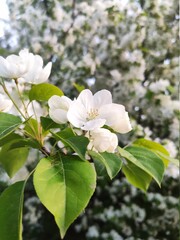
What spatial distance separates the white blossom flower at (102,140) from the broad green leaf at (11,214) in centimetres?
14

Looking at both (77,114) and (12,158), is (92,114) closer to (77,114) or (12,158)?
(77,114)

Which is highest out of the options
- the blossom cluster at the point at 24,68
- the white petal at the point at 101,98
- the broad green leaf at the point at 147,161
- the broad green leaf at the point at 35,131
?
the blossom cluster at the point at 24,68

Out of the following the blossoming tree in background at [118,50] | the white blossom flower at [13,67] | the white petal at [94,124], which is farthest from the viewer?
the blossoming tree in background at [118,50]

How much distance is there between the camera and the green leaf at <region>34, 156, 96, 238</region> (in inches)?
23.3

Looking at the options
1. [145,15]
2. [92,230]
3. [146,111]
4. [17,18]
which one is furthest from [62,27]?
[92,230]

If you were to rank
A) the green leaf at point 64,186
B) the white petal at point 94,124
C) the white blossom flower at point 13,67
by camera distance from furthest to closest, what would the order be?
the white blossom flower at point 13,67 → the white petal at point 94,124 → the green leaf at point 64,186

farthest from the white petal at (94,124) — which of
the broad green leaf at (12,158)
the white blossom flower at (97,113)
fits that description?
the broad green leaf at (12,158)

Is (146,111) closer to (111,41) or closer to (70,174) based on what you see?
(111,41)

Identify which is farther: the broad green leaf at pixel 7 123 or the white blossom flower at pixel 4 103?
the white blossom flower at pixel 4 103

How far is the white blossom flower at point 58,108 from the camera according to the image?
29.0 inches

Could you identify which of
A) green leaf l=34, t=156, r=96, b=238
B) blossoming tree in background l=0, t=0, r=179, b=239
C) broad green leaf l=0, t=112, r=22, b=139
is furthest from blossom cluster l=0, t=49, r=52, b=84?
blossoming tree in background l=0, t=0, r=179, b=239

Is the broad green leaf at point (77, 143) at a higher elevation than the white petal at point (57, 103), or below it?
below

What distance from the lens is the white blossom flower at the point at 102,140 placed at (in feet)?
2.34

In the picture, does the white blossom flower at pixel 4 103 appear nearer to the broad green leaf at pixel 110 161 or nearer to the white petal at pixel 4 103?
the white petal at pixel 4 103
